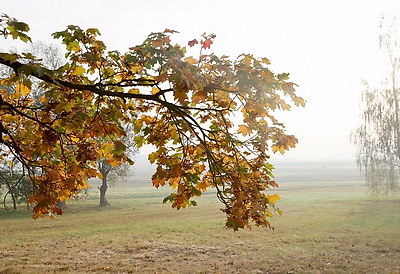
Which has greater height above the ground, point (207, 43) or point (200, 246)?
point (207, 43)

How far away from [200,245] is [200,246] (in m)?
0.21

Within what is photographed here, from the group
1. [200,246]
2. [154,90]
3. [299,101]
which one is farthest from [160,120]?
[200,246]

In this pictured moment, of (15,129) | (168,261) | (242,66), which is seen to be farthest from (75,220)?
(242,66)

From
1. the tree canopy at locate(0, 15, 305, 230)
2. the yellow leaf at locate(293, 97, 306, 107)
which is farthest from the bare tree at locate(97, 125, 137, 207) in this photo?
the yellow leaf at locate(293, 97, 306, 107)

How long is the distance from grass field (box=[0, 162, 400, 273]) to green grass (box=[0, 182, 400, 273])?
0.03 metres

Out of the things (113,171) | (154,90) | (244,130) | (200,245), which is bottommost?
(200,245)

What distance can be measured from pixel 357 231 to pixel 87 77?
54.0ft

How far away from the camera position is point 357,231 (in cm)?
1808

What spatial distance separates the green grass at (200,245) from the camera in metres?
11.5

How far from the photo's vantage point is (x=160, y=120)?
5746 mm

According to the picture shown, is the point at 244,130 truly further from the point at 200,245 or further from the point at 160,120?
the point at 200,245

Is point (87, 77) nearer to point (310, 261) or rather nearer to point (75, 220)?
point (310, 261)

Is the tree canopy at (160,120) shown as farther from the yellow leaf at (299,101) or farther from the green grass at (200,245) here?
the green grass at (200,245)

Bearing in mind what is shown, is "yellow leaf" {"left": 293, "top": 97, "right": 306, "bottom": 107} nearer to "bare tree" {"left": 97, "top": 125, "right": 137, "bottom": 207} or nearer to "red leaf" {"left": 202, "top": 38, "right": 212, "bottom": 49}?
"red leaf" {"left": 202, "top": 38, "right": 212, "bottom": 49}
